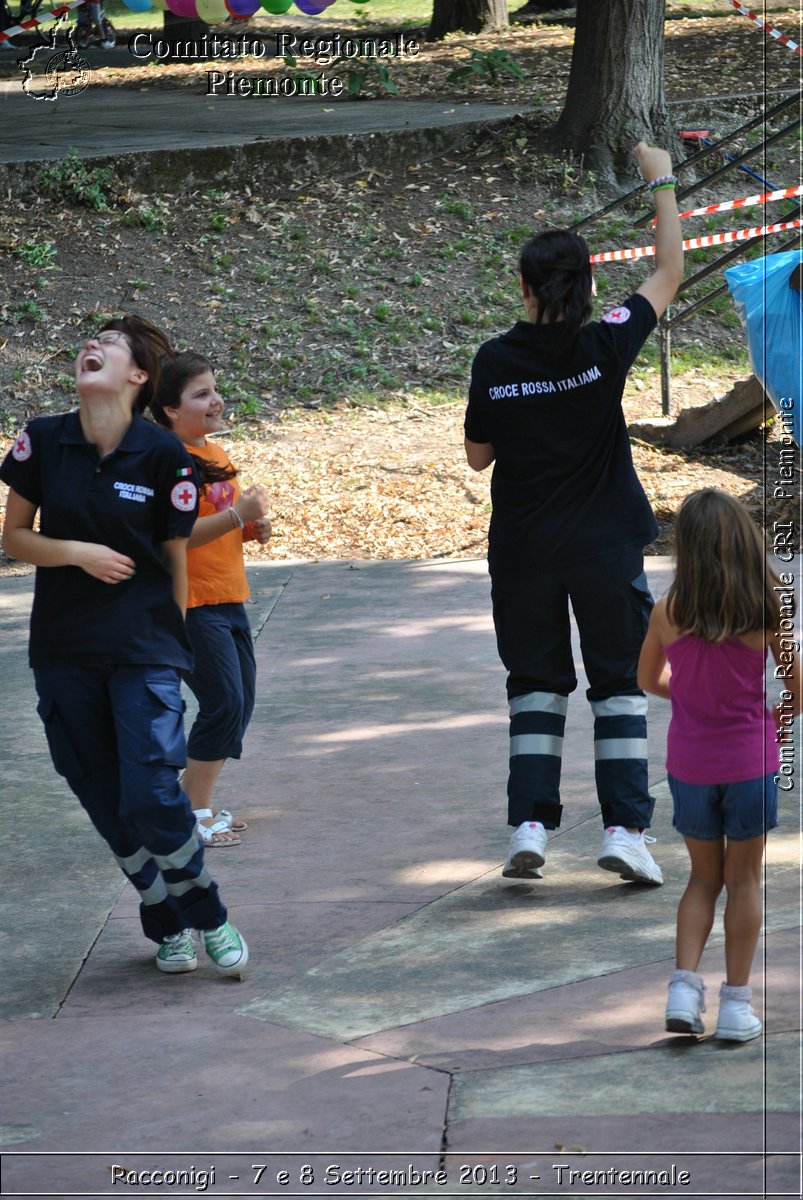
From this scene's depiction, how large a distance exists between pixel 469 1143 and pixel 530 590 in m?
1.88

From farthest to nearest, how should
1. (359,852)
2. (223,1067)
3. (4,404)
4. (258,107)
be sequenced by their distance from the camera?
(258,107)
(4,404)
(359,852)
(223,1067)

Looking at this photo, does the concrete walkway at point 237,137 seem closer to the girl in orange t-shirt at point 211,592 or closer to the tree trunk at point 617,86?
the tree trunk at point 617,86

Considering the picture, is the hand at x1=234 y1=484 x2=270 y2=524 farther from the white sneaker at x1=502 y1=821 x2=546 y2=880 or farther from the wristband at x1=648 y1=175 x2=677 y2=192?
the wristband at x1=648 y1=175 x2=677 y2=192

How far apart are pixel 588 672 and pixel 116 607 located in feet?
4.93

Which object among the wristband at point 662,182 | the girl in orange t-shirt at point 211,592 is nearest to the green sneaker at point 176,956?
the girl in orange t-shirt at point 211,592

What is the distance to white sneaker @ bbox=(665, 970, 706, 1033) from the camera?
135 inches

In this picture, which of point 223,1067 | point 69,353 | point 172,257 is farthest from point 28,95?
point 223,1067

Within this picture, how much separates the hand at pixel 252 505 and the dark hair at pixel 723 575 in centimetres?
134

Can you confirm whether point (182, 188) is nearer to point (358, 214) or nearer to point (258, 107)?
point (358, 214)

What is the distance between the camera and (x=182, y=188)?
45.2 feet

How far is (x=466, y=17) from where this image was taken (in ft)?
68.6

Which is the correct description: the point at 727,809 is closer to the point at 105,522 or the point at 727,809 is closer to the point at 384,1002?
the point at 384,1002

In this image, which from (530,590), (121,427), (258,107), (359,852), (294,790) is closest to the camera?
(121,427)

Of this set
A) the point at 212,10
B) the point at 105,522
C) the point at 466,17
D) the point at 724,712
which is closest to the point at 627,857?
the point at 724,712
